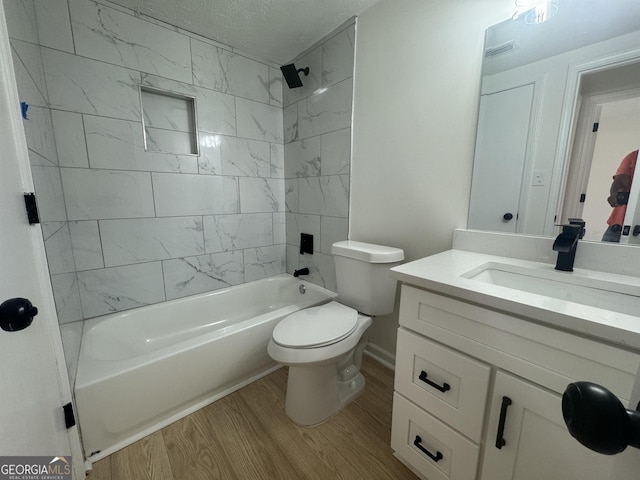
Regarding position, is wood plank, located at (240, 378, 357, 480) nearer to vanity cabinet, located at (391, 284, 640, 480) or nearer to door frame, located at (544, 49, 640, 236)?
vanity cabinet, located at (391, 284, 640, 480)

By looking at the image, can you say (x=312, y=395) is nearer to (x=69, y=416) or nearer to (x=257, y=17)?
(x=69, y=416)

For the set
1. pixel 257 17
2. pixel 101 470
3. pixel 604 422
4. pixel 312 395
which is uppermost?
pixel 257 17

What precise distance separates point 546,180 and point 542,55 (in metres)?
0.50

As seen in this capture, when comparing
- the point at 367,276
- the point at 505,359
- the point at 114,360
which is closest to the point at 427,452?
the point at 505,359

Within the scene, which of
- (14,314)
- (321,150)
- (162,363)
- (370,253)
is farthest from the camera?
(321,150)

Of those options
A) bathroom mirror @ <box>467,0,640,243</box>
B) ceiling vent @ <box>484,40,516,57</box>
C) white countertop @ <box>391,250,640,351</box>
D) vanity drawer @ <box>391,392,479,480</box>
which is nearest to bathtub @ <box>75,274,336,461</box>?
vanity drawer @ <box>391,392,479,480</box>

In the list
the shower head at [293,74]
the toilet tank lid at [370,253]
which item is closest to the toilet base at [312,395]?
the toilet tank lid at [370,253]

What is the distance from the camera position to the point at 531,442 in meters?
0.69

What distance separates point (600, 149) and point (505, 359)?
818mm

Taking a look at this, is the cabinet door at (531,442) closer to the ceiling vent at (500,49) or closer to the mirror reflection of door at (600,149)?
the mirror reflection of door at (600,149)

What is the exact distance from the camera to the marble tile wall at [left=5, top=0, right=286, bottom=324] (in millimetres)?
1282

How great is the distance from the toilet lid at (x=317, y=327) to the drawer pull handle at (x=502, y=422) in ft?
2.11

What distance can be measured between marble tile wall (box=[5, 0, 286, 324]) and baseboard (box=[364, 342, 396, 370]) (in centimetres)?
114

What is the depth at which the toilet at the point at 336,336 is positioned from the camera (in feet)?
3.88
